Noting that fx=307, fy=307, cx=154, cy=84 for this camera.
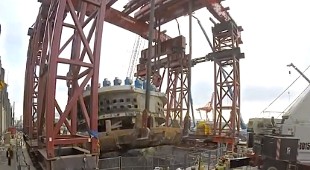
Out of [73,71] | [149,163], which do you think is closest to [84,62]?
[73,71]

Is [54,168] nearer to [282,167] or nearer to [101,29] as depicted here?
[101,29]

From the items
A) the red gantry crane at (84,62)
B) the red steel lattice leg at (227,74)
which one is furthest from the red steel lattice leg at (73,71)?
the red steel lattice leg at (227,74)

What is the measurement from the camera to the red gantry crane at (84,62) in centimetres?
819

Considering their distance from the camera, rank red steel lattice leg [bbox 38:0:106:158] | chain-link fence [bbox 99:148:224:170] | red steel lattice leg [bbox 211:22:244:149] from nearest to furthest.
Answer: red steel lattice leg [bbox 38:0:106:158], chain-link fence [bbox 99:148:224:170], red steel lattice leg [bbox 211:22:244:149]

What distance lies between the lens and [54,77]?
8.01 meters

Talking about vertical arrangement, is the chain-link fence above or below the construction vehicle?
below

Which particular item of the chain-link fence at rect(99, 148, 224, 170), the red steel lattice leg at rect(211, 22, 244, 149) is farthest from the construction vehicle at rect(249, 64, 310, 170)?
the red steel lattice leg at rect(211, 22, 244, 149)

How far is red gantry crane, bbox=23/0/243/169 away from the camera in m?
8.19

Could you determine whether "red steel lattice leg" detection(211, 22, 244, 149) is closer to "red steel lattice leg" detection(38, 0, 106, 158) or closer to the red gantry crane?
the red gantry crane

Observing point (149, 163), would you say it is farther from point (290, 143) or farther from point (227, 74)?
point (227, 74)

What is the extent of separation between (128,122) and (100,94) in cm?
208

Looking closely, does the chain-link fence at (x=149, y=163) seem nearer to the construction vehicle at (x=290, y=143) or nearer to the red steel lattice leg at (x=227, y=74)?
the construction vehicle at (x=290, y=143)

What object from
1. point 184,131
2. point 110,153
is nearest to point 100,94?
point 110,153

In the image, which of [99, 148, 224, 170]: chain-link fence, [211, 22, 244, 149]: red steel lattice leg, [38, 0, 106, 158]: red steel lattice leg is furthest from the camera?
[211, 22, 244, 149]: red steel lattice leg
